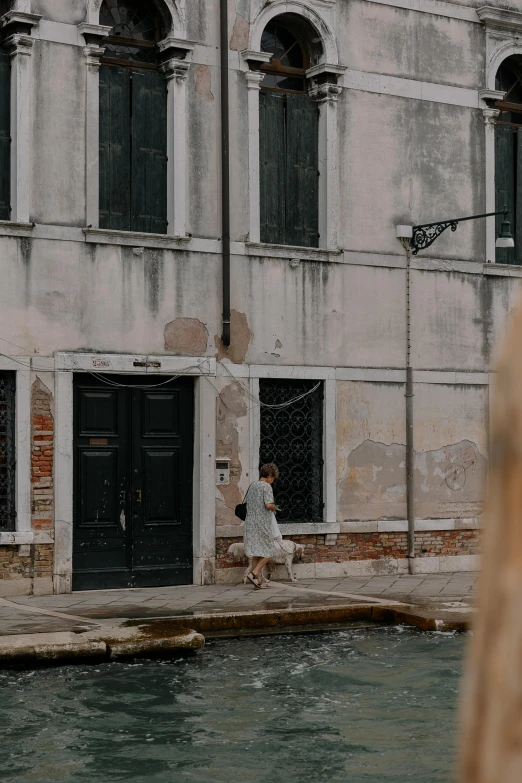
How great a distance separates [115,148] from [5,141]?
130 cm

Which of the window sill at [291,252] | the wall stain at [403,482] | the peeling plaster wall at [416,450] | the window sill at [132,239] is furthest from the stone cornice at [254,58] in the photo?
the wall stain at [403,482]

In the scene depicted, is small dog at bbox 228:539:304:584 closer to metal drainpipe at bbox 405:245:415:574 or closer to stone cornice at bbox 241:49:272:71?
metal drainpipe at bbox 405:245:415:574

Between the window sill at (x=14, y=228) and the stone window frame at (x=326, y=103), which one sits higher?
the stone window frame at (x=326, y=103)

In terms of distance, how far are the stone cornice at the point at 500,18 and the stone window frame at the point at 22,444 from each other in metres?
8.17

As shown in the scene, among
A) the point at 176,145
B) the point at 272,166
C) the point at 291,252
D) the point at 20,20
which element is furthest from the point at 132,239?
the point at 20,20

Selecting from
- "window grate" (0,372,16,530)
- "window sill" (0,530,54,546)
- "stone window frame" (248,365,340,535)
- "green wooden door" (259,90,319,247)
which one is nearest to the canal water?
"window sill" (0,530,54,546)

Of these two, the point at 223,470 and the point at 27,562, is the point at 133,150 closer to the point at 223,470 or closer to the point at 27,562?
the point at 223,470

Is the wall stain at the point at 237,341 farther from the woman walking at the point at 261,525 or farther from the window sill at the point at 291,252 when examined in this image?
the woman walking at the point at 261,525

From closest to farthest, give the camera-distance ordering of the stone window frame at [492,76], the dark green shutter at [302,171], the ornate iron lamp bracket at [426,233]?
1. the dark green shutter at [302,171]
2. the ornate iron lamp bracket at [426,233]
3. the stone window frame at [492,76]

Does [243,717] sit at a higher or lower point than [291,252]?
lower

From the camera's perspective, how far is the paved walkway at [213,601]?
11477mm

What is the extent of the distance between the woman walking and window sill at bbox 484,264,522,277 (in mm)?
4829

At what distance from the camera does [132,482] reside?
1461 cm

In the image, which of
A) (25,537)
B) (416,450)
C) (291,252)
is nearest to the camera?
(25,537)
